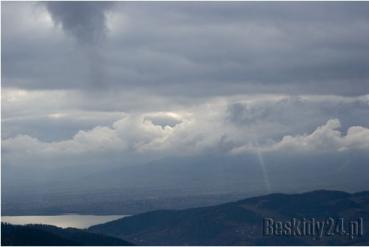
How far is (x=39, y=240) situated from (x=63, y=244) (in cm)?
711

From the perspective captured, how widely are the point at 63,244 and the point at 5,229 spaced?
56.2 ft

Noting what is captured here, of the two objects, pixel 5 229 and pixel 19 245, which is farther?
pixel 5 229

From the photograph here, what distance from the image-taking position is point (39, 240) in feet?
635

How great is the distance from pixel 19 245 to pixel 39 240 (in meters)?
12.8

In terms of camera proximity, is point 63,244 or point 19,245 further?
point 63,244

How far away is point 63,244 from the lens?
19650 cm

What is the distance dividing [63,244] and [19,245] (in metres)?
18.0

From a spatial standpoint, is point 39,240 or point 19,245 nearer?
point 19,245

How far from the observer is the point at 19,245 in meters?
181

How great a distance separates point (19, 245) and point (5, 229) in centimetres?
1742
